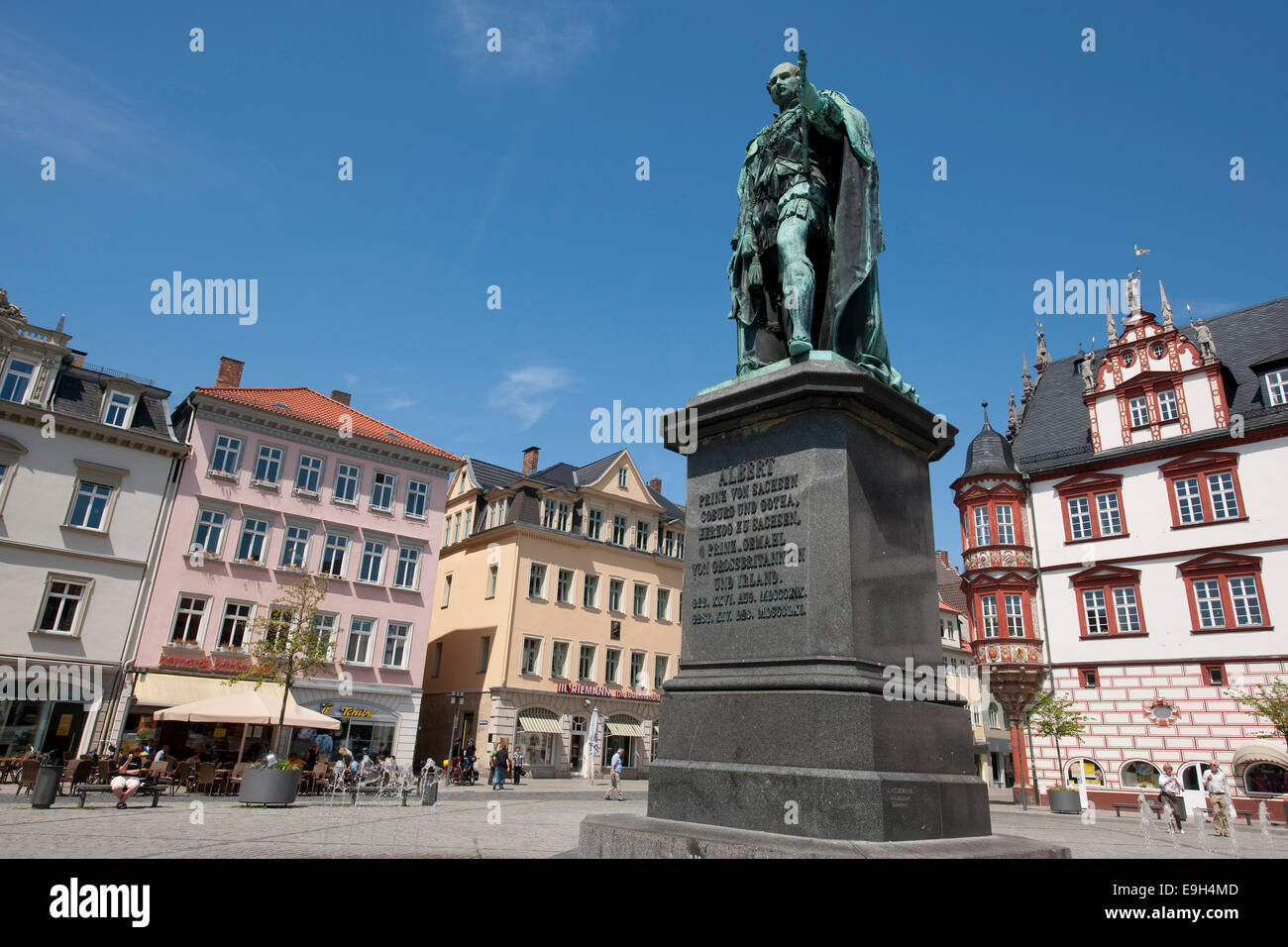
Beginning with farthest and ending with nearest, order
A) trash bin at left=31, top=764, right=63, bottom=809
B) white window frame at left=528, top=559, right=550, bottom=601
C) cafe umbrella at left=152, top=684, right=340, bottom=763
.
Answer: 1. white window frame at left=528, top=559, right=550, bottom=601
2. cafe umbrella at left=152, top=684, right=340, bottom=763
3. trash bin at left=31, top=764, right=63, bottom=809

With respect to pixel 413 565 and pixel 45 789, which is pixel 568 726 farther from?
pixel 45 789

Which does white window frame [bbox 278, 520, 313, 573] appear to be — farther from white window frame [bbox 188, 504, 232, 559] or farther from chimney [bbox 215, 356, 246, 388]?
chimney [bbox 215, 356, 246, 388]

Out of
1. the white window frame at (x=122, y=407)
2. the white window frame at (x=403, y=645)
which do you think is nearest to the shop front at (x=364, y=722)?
the white window frame at (x=403, y=645)

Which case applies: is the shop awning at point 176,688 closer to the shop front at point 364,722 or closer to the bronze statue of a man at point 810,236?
the shop front at point 364,722

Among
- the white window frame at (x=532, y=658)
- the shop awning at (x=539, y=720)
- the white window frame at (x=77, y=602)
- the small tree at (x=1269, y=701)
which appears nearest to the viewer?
the small tree at (x=1269, y=701)

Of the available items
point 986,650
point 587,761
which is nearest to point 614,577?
point 587,761

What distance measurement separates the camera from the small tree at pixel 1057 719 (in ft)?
92.6

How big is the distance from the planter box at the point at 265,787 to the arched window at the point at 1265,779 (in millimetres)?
28382

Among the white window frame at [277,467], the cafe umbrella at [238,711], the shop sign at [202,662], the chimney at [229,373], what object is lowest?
the cafe umbrella at [238,711]

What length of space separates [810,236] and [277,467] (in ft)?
98.9

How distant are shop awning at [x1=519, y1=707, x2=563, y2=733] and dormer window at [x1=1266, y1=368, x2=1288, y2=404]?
31.0m

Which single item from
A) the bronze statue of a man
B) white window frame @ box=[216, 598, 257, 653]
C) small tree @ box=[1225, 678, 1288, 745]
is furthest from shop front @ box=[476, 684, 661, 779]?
the bronze statue of a man

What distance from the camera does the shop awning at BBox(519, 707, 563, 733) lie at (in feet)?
122

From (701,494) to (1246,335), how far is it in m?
35.5
